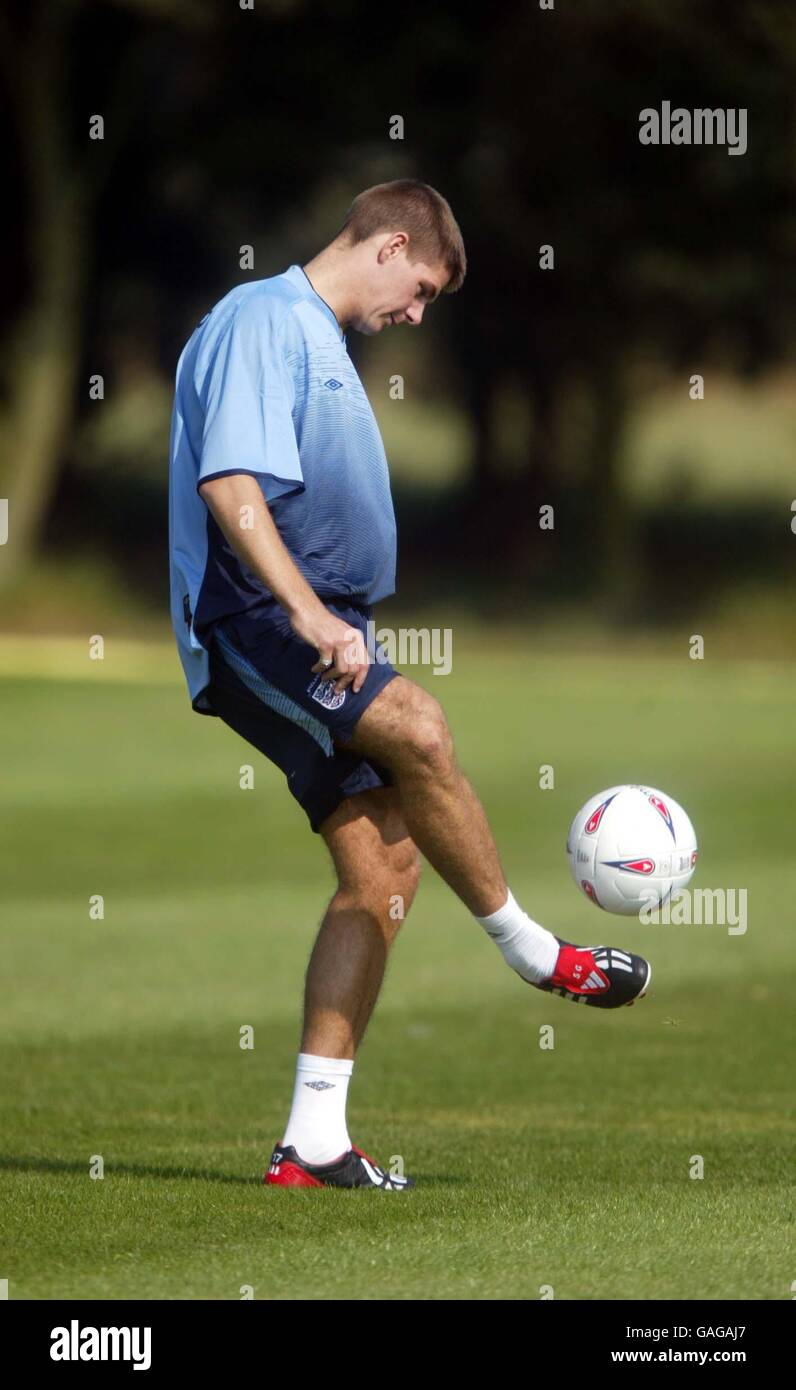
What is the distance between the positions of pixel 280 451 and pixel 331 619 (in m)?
0.42

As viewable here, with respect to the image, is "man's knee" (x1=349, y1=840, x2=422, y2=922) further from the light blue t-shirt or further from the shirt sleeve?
the shirt sleeve

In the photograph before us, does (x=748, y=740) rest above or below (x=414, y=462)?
below

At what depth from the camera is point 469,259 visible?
32.5 meters

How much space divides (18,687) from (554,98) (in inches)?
561

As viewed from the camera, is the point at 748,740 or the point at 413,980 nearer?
the point at 413,980

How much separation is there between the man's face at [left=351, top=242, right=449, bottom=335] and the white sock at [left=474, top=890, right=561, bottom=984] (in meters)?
1.46

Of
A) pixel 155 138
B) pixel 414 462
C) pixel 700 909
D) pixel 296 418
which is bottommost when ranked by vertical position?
pixel 700 909

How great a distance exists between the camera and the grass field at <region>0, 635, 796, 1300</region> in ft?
13.5

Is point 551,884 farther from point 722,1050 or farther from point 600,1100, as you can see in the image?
point 600,1100

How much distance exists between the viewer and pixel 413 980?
10531 mm

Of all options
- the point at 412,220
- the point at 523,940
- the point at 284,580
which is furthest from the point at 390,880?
the point at 412,220

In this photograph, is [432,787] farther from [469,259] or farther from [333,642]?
[469,259]

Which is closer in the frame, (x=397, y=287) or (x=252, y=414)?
(x=252, y=414)

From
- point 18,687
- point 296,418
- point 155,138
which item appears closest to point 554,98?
point 155,138
